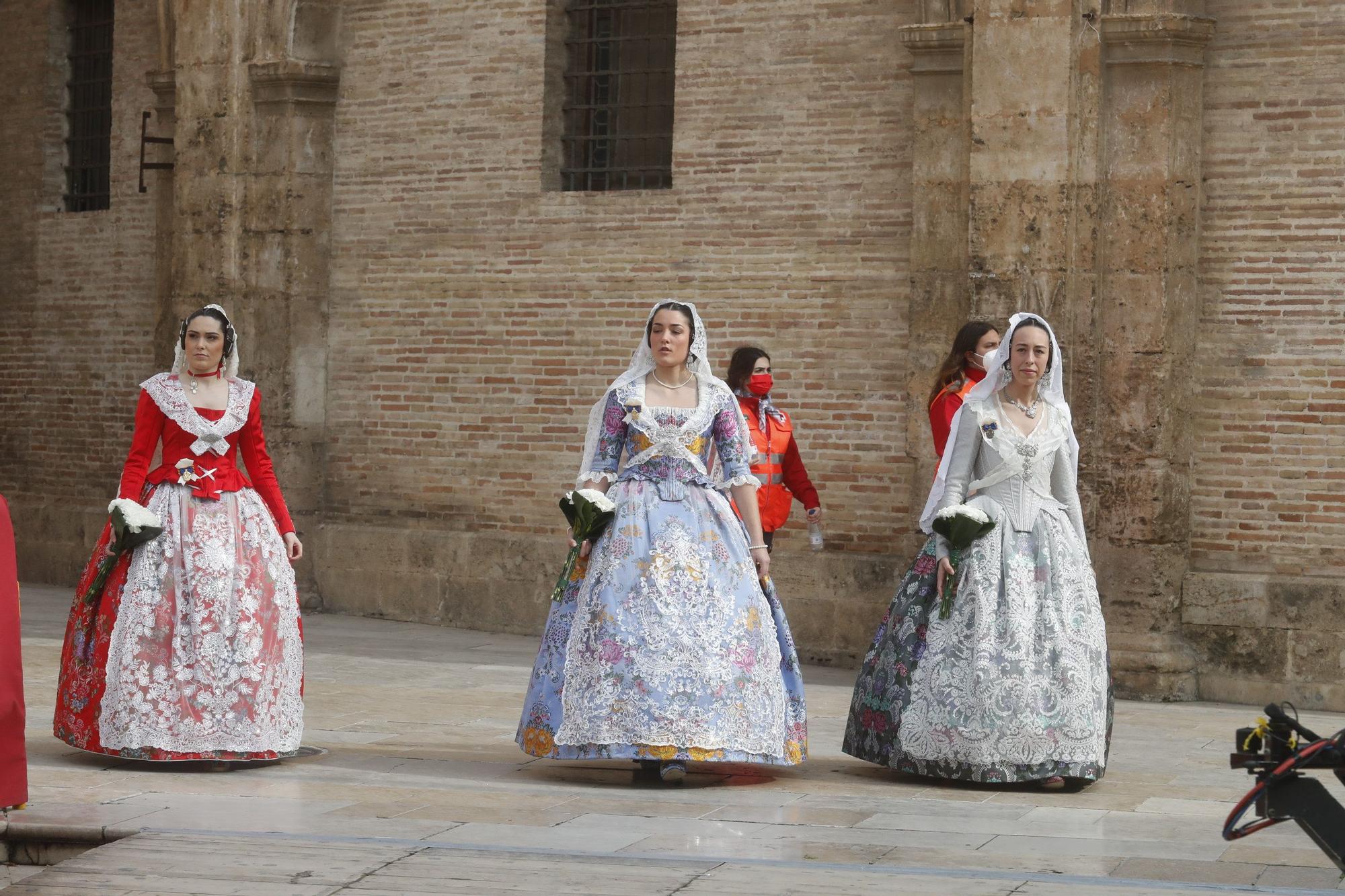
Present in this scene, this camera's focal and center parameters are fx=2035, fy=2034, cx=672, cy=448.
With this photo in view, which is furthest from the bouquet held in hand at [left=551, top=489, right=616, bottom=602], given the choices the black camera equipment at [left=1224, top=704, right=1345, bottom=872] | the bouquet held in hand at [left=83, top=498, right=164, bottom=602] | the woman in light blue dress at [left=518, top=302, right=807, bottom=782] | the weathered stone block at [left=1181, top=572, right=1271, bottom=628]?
the weathered stone block at [left=1181, top=572, right=1271, bottom=628]

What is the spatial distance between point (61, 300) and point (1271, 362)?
952cm

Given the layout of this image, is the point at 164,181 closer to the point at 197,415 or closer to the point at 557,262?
the point at 557,262

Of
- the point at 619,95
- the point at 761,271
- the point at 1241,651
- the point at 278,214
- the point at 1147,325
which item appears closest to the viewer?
the point at 1241,651

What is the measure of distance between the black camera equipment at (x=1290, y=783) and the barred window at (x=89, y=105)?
13.1 meters

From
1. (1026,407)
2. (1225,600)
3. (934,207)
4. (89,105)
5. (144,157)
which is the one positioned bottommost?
(1225,600)

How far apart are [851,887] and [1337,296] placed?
5.79 metres

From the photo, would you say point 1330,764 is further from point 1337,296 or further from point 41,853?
point 1337,296

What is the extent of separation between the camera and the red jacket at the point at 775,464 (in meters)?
10.0

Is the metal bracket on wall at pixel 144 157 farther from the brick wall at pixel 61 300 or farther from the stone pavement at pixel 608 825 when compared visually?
the stone pavement at pixel 608 825

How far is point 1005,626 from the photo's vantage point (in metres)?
7.22

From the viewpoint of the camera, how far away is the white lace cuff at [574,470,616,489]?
294 inches

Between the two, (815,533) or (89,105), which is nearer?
(815,533)

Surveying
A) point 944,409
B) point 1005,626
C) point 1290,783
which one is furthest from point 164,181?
point 1290,783

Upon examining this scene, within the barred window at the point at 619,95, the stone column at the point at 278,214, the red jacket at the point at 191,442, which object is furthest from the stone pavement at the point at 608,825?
the stone column at the point at 278,214
